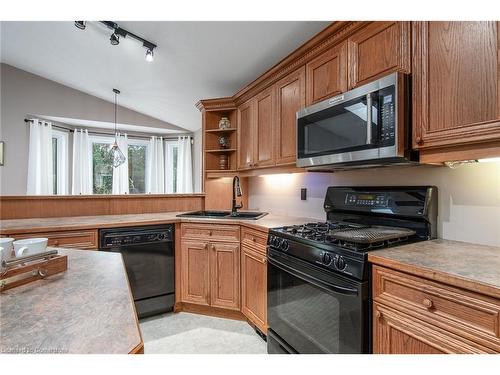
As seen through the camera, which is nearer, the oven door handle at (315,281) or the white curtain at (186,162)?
the oven door handle at (315,281)

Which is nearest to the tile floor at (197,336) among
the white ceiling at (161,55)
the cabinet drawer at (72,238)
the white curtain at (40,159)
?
the cabinet drawer at (72,238)

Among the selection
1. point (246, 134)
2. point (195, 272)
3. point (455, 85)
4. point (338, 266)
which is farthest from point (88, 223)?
point (455, 85)

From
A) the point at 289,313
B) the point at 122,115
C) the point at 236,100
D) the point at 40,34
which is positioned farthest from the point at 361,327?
the point at 122,115

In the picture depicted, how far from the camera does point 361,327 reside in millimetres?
1214

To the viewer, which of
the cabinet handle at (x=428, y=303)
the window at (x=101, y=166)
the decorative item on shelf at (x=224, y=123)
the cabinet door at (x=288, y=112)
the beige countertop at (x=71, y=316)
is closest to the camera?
the beige countertop at (x=71, y=316)

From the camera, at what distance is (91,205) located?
277 cm

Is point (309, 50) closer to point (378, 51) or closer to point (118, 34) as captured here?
point (378, 51)

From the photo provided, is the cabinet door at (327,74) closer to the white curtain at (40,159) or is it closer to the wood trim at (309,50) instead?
the wood trim at (309,50)

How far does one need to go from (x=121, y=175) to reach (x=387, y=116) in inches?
204

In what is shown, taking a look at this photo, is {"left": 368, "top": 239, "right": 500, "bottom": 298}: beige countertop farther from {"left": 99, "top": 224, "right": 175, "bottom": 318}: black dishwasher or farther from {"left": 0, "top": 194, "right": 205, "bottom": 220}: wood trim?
{"left": 0, "top": 194, "right": 205, "bottom": 220}: wood trim

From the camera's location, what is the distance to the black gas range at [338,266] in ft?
4.11

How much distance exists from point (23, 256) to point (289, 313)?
4.55 ft

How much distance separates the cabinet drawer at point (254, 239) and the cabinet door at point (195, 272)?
1.28ft
